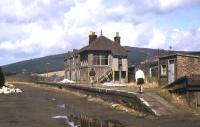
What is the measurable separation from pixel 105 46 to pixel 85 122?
58.9 m

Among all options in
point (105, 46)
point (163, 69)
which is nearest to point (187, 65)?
point (163, 69)

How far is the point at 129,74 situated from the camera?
3103 inches

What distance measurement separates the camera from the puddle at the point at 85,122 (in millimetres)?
18469

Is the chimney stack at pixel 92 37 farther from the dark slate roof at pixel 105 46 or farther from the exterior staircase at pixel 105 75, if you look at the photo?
the exterior staircase at pixel 105 75

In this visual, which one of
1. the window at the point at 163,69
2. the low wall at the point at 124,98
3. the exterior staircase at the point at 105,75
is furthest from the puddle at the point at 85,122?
the exterior staircase at the point at 105,75

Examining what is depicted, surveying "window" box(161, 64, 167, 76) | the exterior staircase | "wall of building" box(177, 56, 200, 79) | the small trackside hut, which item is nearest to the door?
the small trackside hut

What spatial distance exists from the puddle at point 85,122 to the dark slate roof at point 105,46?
55.7 metres

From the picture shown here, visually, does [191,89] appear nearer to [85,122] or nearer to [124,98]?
[124,98]

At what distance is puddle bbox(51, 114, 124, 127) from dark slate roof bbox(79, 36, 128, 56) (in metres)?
55.7

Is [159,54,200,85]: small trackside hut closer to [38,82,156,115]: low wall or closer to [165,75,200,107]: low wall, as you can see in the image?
[38,82,156,115]: low wall

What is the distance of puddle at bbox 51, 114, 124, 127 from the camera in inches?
727

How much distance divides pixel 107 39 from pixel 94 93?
44417 millimetres

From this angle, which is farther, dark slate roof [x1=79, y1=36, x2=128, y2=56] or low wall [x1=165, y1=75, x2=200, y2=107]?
dark slate roof [x1=79, y1=36, x2=128, y2=56]

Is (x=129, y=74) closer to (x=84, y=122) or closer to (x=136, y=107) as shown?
(x=136, y=107)
